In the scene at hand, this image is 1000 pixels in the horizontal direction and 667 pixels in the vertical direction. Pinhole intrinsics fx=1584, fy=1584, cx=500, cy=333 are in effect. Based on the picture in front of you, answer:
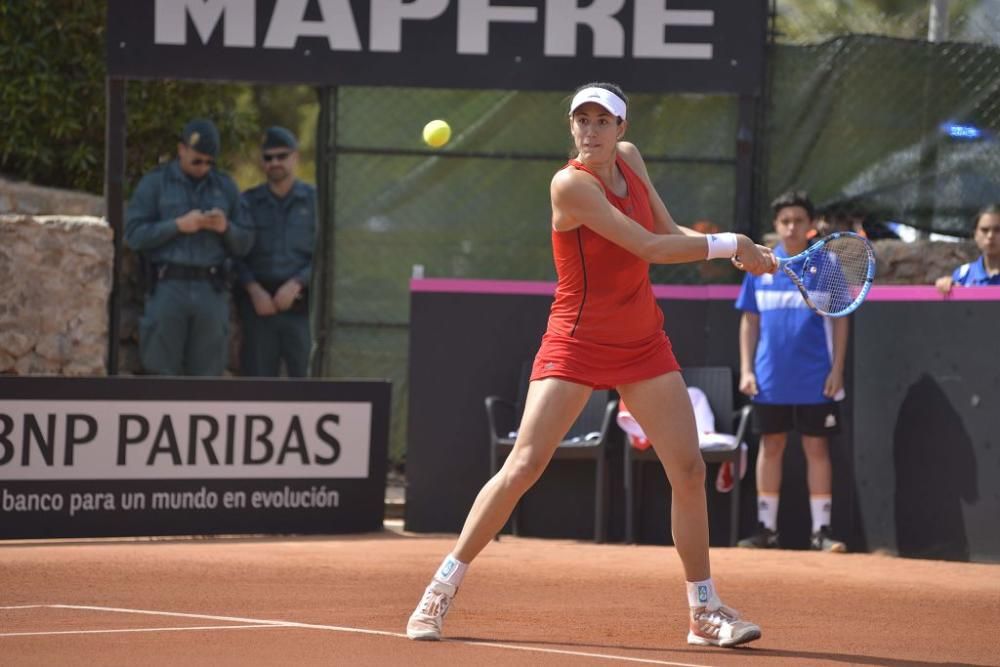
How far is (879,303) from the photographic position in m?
9.18

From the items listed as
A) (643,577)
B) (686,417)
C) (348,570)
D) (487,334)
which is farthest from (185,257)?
(686,417)

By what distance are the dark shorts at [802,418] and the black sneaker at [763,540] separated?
1.88ft

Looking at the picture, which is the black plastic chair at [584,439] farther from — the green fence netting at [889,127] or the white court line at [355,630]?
the white court line at [355,630]

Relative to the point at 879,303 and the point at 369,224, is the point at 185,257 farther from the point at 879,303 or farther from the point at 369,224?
the point at 879,303

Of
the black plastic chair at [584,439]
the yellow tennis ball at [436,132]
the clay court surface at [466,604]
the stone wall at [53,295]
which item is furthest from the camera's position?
the stone wall at [53,295]

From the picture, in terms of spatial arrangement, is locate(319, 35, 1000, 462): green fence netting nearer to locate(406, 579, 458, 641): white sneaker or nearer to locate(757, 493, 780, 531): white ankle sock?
locate(757, 493, 780, 531): white ankle sock

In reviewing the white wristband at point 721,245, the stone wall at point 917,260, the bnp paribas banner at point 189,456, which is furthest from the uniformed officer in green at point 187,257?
the white wristband at point 721,245

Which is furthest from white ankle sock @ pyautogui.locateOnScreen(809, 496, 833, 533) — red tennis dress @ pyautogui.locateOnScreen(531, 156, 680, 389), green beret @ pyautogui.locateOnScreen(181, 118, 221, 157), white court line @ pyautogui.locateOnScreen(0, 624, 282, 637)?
green beret @ pyautogui.locateOnScreen(181, 118, 221, 157)

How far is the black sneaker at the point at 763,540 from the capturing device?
9078 millimetres

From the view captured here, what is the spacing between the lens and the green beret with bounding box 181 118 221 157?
10.2 meters

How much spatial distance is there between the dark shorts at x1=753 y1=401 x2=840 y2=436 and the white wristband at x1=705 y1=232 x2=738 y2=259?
12.2 ft

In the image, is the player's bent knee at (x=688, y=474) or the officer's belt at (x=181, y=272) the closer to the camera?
the player's bent knee at (x=688, y=474)

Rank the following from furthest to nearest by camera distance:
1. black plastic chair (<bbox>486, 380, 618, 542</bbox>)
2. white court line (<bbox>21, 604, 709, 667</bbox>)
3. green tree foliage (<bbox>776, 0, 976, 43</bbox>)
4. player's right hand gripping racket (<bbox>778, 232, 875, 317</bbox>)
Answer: green tree foliage (<bbox>776, 0, 976, 43</bbox>)
black plastic chair (<bbox>486, 380, 618, 542</bbox>)
player's right hand gripping racket (<bbox>778, 232, 875, 317</bbox>)
white court line (<bbox>21, 604, 709, 667</bbox>)

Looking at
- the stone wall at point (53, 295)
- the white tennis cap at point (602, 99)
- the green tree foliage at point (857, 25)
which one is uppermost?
the green tree foliage at point (857, 25)
